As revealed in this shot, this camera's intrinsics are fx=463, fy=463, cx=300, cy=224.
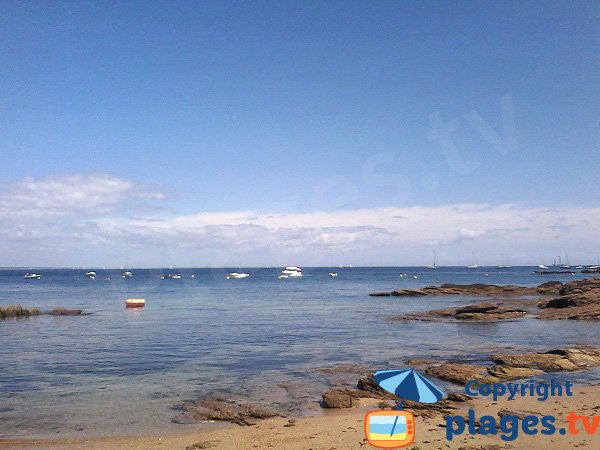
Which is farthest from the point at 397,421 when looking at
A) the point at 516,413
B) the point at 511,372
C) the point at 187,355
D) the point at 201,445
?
the point at 187,355

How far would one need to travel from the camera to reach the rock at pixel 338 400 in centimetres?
1848

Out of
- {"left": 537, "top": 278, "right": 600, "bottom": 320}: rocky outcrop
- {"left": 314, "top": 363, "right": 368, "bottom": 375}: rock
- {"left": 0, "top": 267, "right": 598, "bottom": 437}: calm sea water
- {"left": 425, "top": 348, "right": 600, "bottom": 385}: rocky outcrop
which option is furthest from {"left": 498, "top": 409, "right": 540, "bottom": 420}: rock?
{"left": 537, "top": 278, "right": 600, "bottom": 320}: rocky outcrop

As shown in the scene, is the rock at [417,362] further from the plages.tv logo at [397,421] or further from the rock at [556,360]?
the plages.tv logo at [397,421]

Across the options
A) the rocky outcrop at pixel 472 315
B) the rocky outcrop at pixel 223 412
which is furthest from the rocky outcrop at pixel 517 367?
the rocky outcrop at pixel 472 315

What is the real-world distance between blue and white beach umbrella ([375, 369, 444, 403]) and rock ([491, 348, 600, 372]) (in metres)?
14.0

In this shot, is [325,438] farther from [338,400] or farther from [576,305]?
[576,305]

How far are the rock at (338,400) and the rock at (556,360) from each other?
10446mm

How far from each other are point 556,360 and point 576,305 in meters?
33.4

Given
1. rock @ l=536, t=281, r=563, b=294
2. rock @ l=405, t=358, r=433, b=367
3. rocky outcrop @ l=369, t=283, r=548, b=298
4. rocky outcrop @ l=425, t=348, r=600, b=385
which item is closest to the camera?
rocky outcrop @ l=425, t=348, r=600, b=385

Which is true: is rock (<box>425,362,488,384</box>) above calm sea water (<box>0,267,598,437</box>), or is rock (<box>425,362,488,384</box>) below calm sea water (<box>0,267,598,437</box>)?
above

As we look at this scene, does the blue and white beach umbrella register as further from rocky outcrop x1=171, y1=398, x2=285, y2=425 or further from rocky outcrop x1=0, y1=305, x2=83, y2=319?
rocky outcrop x1=0, y1=305, x2=83, y2=319

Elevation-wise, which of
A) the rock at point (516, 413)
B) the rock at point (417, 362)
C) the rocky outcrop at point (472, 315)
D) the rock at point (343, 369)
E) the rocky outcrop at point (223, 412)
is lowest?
the rocky outcrop at point (472, 315)

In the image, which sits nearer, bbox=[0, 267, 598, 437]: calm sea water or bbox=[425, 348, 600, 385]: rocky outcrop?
bbox=[0, 267, 598, 437]: calm sea water

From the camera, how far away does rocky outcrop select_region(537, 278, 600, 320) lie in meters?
48.3
